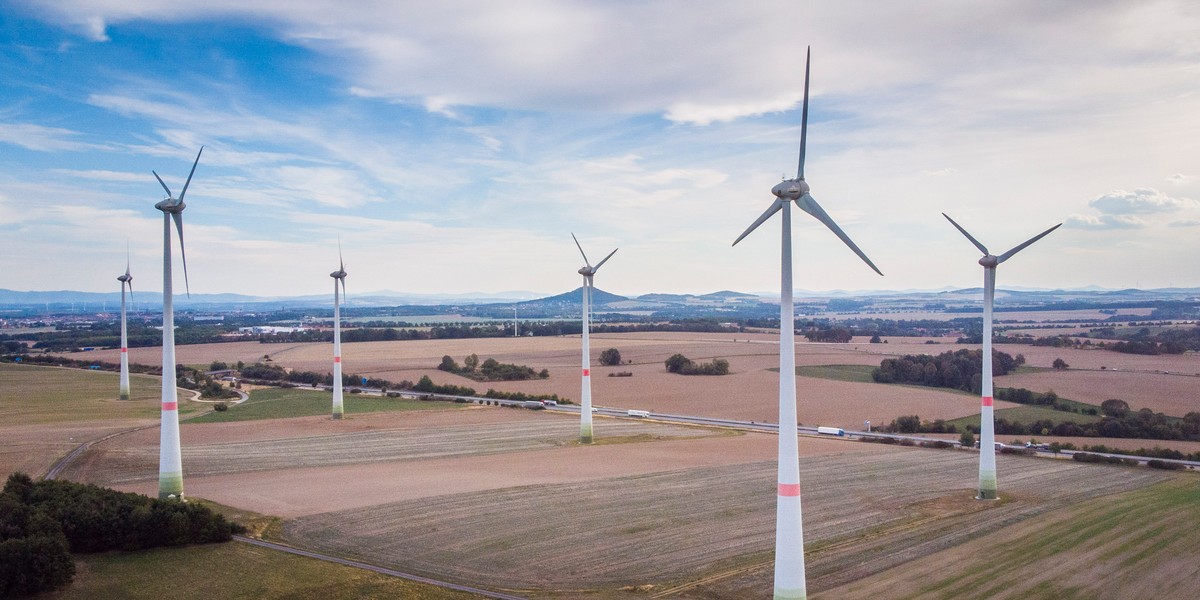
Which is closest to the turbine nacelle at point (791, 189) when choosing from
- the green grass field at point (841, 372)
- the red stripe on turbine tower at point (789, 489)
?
the red stripe on turbine tower at point (789, 489)

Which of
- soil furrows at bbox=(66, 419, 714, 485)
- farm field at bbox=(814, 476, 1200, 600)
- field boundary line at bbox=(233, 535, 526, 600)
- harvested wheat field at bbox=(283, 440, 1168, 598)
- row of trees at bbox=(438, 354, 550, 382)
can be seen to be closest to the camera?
farm field at bbox=(814, 476, 1200, 600)

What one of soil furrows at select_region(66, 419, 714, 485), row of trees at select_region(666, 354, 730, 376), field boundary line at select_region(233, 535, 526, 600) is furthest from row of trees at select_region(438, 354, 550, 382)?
field boundary line at select_region(233, 535, 526, 600)

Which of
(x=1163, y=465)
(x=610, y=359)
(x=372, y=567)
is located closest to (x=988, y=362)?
(x=1163, y=465)

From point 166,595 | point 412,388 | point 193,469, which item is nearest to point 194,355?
point 412,388

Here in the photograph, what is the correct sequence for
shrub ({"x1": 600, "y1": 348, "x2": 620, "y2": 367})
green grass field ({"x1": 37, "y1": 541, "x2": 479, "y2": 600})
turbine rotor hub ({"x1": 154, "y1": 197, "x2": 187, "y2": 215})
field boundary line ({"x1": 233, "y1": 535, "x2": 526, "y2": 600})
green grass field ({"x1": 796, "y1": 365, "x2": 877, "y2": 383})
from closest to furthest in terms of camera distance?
green grass field ({"x1": 37, "y1": 541, "x2": 479, "y2": 600}) < field boundary line ({"x1": 233, "y1": 535, "x2": 526, "y2": 600}) < turbine rotor hub ({"x1": 154, "y1": 197, "x2": 187, "y2": 215}) < green grass field ({"x1": 796, "y1": 365, "x2": 877, "y2": 383}) < shrub ({"x1": 600, "y1": 348, "x2": 620, "y2": 367})

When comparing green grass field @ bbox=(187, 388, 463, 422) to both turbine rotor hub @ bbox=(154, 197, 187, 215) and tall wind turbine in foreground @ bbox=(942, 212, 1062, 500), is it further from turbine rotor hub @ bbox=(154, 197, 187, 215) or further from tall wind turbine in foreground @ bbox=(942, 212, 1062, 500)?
tall wind turbine in foreground @ bbox=(942, 212, 1062, 500)

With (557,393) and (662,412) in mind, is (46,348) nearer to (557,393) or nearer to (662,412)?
(557,393)
